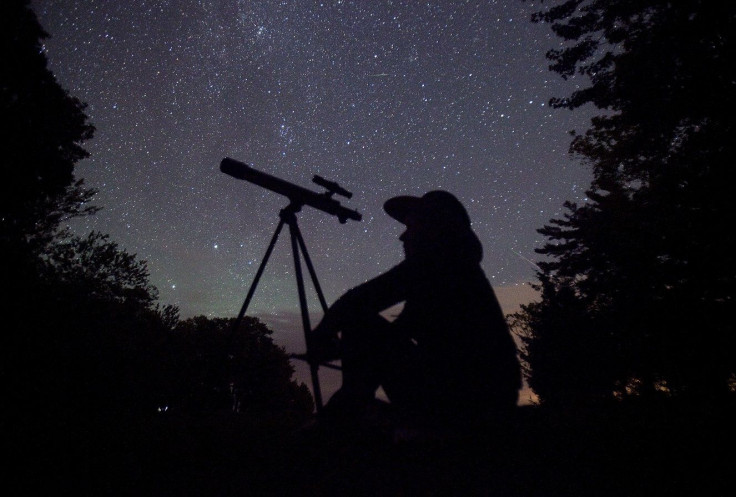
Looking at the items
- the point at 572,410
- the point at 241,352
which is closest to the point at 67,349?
the point at 572,410

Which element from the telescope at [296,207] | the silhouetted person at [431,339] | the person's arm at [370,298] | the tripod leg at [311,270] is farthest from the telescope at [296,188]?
the person's arm at [370,298]

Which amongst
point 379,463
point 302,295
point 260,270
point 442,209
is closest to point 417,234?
point 442,209

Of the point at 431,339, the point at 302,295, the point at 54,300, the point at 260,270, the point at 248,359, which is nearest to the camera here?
the point at 431,339

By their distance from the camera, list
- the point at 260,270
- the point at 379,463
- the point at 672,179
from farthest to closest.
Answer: the point at 672,179 < the point at 260,270 < the point at 379,463

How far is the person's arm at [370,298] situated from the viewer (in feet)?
6.81

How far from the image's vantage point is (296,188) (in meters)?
3.78

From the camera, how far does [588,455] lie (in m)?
2.73

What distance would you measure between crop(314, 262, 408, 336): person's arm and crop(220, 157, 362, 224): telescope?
198 cm

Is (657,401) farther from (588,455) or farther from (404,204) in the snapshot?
(404,204)

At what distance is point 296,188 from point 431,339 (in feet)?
8.04

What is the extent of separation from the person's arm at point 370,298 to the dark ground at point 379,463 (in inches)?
29.0

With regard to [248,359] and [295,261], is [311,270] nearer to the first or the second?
[295,261]

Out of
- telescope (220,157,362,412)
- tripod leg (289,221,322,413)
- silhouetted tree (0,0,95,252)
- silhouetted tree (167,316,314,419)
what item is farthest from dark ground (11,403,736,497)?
silhouetted tree (167,316,314,419)

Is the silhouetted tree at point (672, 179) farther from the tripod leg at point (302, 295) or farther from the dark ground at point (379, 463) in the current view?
the tripod leg at point (302, 295)
